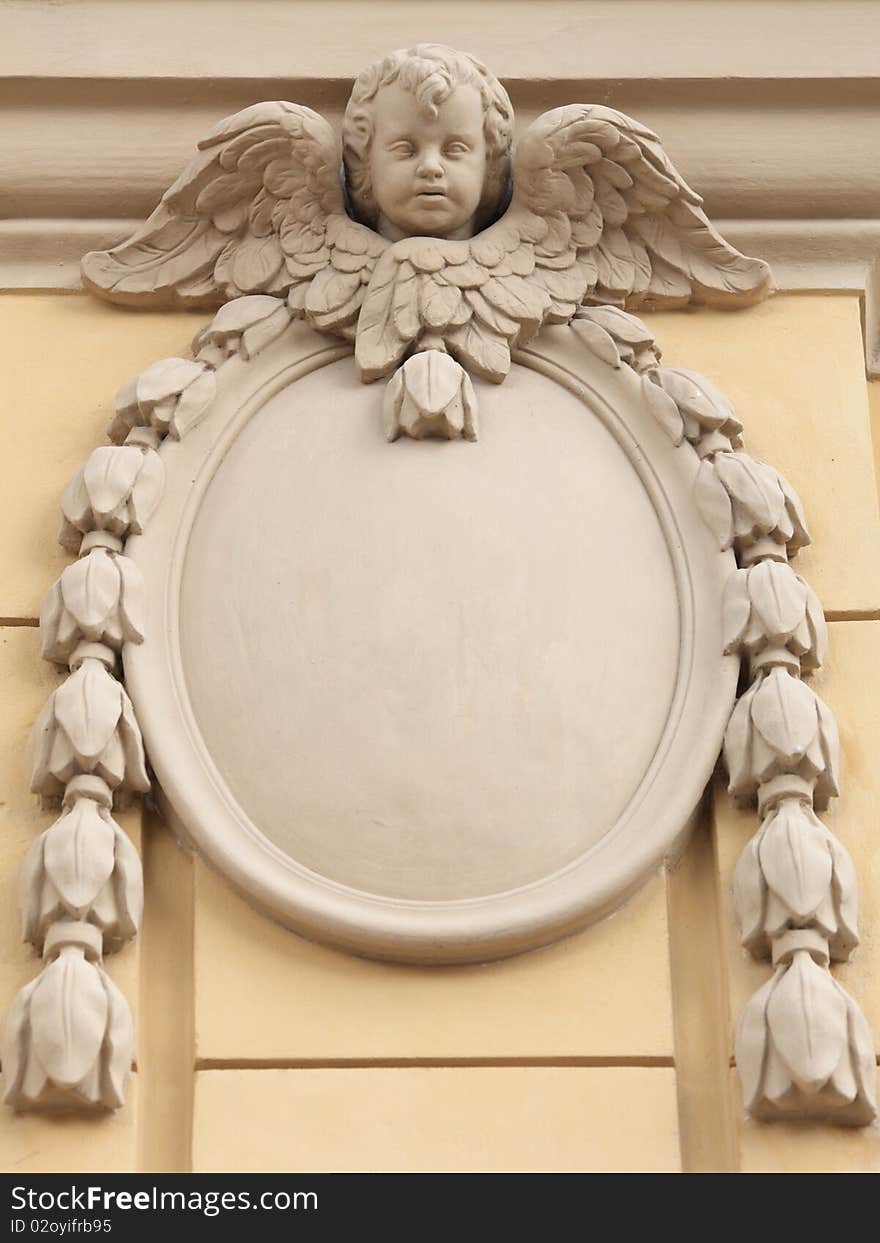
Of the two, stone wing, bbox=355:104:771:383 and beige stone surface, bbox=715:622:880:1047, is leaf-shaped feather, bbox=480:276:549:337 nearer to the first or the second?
stone wing, bbox=355:104:771:383

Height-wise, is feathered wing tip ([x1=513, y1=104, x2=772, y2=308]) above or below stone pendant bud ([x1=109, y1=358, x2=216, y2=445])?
above

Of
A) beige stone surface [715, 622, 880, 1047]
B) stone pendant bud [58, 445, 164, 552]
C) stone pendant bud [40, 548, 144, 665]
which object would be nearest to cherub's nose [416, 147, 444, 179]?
stone pendant bud [58, 445, 164, 552]

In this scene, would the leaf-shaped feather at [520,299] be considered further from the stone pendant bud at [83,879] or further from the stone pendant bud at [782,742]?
the stone pendant bud at [83,879]

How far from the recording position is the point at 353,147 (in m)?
4.44

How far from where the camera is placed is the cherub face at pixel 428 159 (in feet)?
14.3

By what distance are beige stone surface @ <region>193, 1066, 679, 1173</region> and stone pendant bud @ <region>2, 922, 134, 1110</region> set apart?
0.15 meters

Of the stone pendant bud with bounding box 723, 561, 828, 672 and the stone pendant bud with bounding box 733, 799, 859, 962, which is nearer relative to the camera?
the stone pendant bud with bounding box 733, 799, 859, 962

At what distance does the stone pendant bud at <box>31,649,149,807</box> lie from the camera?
3.90 m

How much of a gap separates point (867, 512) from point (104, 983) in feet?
4.64

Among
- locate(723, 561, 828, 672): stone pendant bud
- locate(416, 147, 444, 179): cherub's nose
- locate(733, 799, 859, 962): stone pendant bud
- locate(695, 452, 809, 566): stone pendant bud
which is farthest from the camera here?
locate(416, 147, 444, 179): cherub's nose

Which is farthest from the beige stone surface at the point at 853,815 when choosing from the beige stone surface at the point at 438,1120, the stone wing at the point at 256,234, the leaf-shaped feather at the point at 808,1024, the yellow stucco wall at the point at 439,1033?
the stone wing at the point at 256,234

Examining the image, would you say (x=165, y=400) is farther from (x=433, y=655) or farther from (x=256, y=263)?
(x=433, y=655)

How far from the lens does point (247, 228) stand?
14.7ft

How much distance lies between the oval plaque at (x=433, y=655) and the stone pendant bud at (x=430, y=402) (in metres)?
0.03
